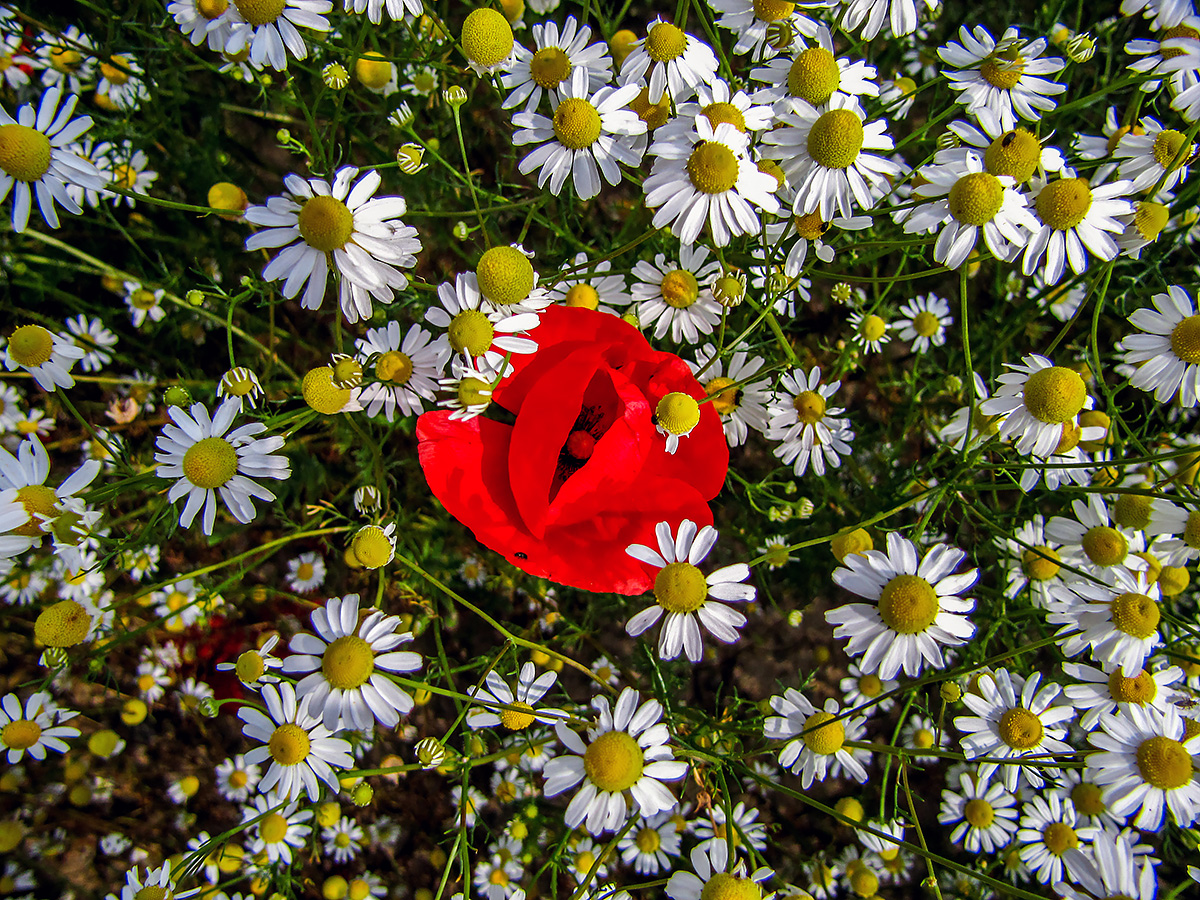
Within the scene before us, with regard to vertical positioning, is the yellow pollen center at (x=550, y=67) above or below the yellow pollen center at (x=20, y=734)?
above

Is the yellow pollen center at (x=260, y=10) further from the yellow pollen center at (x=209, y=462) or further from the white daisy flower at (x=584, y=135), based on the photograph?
the yellow pollen center at (x=209, y=462)

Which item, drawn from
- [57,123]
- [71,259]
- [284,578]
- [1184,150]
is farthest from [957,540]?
[71,259]

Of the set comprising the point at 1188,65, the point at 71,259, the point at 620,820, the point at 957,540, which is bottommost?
the point at 620,820

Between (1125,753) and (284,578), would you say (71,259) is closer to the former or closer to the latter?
(284,578)

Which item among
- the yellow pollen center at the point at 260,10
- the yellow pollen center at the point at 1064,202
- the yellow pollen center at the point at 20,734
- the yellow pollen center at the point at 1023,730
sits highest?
the yellow pollen center at the point at 260,10

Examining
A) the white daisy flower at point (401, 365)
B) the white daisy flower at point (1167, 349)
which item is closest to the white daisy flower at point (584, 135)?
the white daisy flower at point (401, 365)
